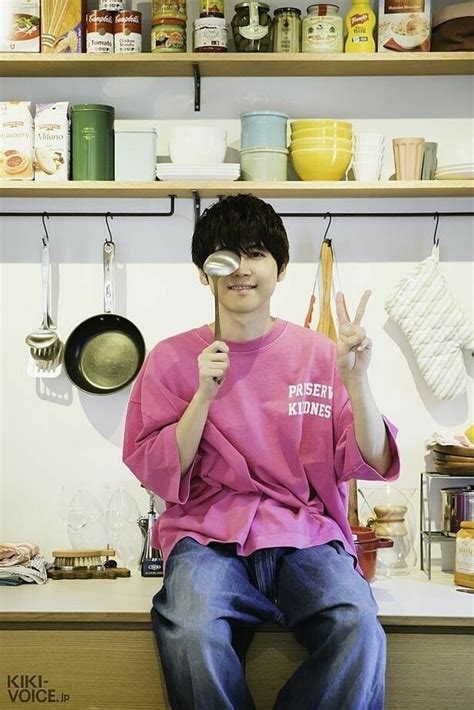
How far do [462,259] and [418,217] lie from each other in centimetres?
16

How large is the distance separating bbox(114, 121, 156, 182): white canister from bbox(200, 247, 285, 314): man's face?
532 millimetres

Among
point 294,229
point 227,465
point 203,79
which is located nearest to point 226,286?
point 227,465

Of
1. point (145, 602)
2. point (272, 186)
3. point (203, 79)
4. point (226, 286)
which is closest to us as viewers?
point (226, 286)

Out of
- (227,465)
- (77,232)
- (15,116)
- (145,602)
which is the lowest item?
(145,602)

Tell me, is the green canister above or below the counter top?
above

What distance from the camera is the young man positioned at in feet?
6.75

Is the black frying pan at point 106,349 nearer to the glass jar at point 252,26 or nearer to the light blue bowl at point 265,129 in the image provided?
the light blue bowl at point 265,129

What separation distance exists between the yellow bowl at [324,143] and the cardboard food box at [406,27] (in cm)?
26

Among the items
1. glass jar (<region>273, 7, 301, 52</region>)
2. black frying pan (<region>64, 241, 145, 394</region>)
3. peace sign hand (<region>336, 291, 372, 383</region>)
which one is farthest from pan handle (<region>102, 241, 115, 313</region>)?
peace sign hand (<region>336, 291, 372, 383</region>)

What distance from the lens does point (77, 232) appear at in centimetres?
288

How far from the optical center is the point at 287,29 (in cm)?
272

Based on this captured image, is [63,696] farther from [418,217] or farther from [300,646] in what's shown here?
[418,217]

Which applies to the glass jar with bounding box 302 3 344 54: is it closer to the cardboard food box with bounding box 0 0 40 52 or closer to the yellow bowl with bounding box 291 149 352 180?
the yellow bowl with bounding box 291 149 352 180

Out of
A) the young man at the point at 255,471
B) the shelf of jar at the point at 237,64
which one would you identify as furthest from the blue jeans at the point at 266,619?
the shelf of jar at the point at 237,64
